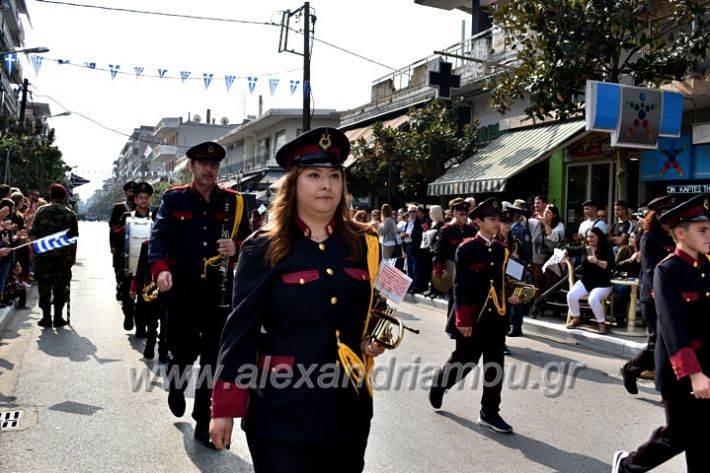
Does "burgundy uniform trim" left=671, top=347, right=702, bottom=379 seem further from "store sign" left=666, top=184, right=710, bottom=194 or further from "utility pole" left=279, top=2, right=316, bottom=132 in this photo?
"utility pole" left=279, top=2, right=316, bottom=132

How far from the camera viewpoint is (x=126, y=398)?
625 cm

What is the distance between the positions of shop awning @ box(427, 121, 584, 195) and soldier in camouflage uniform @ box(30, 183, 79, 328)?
9.37 meters

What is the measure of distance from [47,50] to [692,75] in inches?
658

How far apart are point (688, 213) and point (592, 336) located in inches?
245

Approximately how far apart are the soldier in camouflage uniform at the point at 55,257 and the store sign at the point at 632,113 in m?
7.96

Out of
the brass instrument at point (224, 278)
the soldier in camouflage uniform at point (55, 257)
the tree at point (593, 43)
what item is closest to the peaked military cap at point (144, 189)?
the soldier in camouflage uniform at point (55, 257)

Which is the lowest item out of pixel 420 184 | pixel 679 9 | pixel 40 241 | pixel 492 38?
pixel 40 241

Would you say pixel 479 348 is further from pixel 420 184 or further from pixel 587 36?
pixel 420 184

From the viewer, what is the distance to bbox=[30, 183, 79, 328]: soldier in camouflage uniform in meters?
9.82

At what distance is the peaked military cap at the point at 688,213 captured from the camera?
13.1 ft

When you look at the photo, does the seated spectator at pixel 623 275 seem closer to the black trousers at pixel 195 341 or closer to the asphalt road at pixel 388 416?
the asphalt road at pixel 388 416

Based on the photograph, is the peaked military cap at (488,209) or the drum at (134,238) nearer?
the peaked military cap at (488,209)

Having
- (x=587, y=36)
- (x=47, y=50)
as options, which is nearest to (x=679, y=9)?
(x=587, y=36)

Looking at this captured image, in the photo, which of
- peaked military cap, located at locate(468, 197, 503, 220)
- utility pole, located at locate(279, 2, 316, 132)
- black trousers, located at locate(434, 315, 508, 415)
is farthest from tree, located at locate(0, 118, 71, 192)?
black trousers, located at locate(434, 315, 508, 415)
